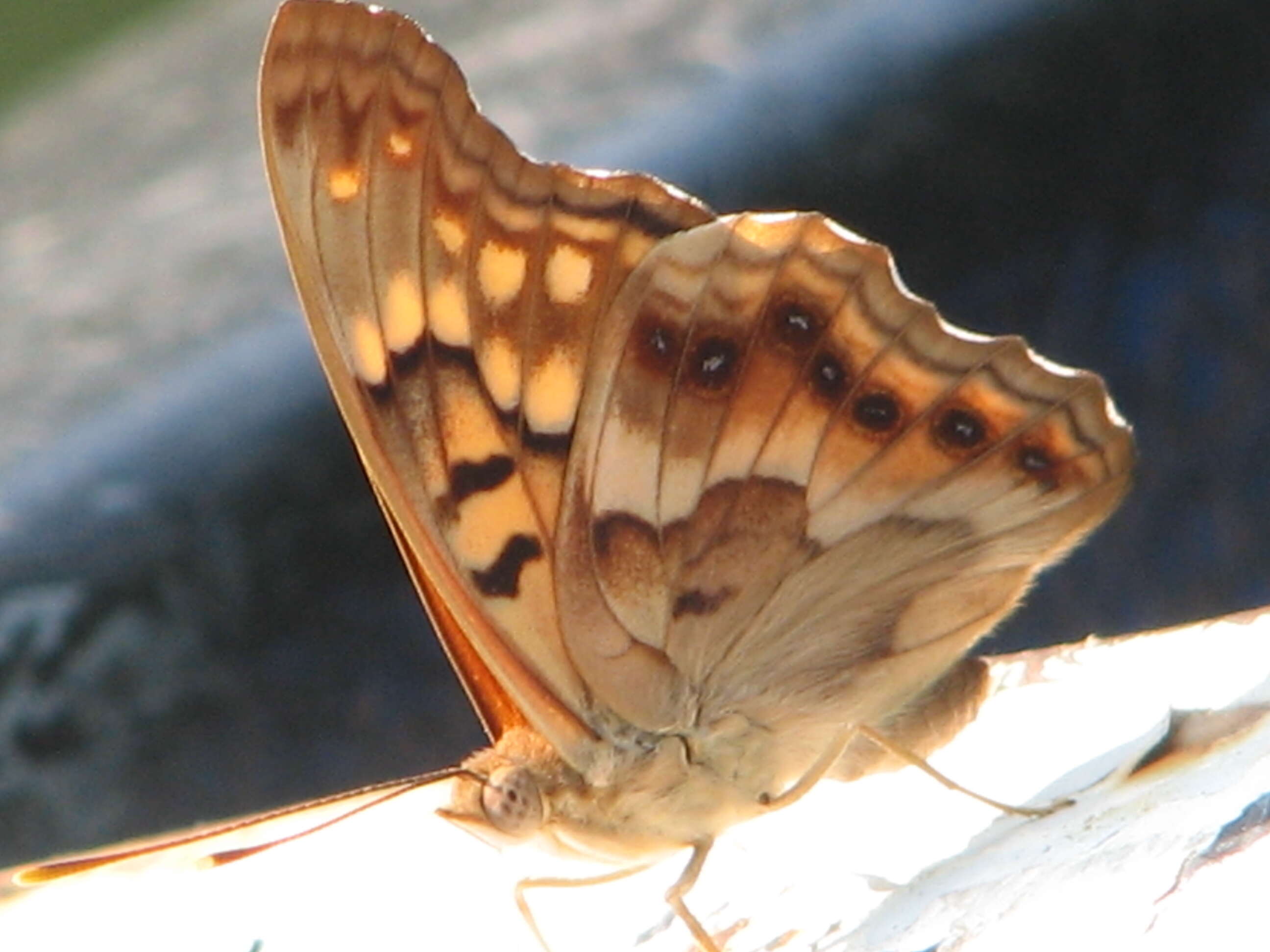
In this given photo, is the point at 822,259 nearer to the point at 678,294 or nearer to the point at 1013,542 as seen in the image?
Answer: the point at 678,294

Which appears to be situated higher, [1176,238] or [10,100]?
[10,100]

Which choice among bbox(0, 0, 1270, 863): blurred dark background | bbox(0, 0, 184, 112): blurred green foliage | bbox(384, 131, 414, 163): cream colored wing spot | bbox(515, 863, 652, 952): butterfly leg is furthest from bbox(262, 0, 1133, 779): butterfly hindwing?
bbox(0, 0, 184, 112): blurred green foliage

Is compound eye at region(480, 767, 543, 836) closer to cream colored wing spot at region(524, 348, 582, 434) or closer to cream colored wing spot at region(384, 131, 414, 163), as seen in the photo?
cream colored wing spot at region(524, 348, 582, 434)

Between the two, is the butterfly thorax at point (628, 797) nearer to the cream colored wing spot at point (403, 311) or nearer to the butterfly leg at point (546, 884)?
the butterfly leg at point (546, 884)

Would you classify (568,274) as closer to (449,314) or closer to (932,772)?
(449,314)

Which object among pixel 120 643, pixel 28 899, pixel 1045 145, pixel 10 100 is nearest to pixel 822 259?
pixel 1045 145

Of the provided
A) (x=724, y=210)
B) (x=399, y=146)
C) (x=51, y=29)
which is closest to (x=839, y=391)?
(x=399, y=146)

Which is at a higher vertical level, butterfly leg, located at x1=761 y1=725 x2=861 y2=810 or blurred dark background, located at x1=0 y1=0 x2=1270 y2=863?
blurred dark background, located at x1=0 y1=0 x2=1270 y2=863
